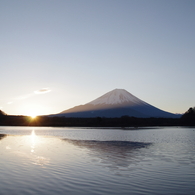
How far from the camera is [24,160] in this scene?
16.1 metres

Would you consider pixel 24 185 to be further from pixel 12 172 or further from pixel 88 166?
pixel 88 166

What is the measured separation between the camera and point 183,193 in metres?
8.77

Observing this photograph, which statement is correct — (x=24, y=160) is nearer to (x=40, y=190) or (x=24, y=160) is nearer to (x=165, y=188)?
(x=40, y=190)

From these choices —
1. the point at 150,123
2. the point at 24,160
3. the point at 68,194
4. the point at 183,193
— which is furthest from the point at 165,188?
the point at 150,123

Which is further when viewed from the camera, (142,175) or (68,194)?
(142,175)

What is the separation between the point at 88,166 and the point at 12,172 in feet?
13.1

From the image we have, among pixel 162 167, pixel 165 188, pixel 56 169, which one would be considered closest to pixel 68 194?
pixel 165 188

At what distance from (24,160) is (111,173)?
22.1 ft

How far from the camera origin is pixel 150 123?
119250 mm

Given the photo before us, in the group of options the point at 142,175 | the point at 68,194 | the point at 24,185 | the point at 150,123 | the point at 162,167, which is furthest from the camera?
the point at 150,123

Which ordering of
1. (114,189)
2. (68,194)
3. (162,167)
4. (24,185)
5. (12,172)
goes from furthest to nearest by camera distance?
1. (162,167)
2. (12,172)
3. (24,185)
4. (114,189)
5. (68,194)

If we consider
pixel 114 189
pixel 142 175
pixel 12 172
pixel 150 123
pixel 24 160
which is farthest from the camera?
pixel 150 123

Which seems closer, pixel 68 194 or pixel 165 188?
pixel 68 194

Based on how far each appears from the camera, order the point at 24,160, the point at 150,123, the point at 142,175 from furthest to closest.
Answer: the point at 150,123
the point at 24,160
the point at 142,175
